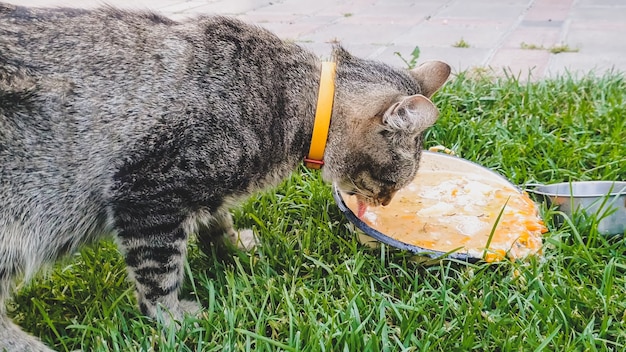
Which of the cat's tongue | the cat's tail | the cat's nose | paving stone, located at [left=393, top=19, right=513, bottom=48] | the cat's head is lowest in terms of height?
the cat's tail

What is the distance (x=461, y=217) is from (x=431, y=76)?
608 millimetres

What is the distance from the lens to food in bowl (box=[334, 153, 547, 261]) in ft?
8.27

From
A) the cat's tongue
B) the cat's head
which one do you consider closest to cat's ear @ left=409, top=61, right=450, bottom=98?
the cat's head

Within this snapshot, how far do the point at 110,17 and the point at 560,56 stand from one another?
3.47 metres

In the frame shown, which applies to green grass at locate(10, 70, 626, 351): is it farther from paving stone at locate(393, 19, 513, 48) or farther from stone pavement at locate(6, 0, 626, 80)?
paving stone at locate(393, 19, 513, 48)

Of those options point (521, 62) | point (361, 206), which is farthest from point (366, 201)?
point (521, 62)

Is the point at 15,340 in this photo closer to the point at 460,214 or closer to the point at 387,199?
the point at 387,199

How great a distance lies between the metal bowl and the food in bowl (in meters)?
0.13

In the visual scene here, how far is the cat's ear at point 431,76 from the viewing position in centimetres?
273

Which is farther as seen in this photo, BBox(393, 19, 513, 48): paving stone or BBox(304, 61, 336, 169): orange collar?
BBox(393, 19, 513, 48): paving stone

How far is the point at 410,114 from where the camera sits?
2320 mm

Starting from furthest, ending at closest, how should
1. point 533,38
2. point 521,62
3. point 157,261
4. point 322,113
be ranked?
point 533,38 < point 521,62 < point 322,113 < point 157,261

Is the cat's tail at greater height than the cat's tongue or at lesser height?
lesser

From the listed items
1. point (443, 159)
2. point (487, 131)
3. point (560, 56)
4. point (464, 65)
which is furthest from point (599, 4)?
point (443, 159)
